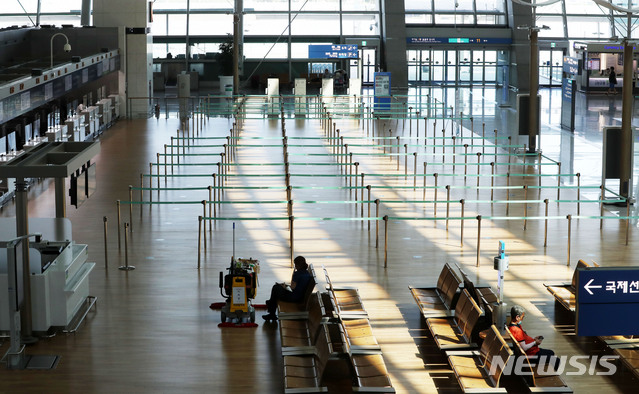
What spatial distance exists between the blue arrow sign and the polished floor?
1.13 metres

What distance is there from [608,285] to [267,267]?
6406mm

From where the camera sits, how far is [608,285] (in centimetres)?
887

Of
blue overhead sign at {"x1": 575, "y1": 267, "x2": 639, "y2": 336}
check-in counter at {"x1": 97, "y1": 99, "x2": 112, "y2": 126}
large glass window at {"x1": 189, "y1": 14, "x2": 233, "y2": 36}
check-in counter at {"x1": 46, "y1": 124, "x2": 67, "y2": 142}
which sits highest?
large glass window at {"x1": 189, "y1": 14, "x2": 233, "y2": 36}

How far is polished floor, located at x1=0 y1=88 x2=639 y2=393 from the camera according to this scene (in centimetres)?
988

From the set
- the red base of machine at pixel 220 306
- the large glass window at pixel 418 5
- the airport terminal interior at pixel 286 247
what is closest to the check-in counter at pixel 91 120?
the airport terminal interior at pixel 286 247

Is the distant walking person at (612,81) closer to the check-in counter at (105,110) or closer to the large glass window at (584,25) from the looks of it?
the large glass window at (584,25)

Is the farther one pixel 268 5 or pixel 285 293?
pixel 268 5

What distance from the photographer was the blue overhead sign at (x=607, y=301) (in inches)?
346

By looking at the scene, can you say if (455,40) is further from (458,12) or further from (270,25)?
(270,25)

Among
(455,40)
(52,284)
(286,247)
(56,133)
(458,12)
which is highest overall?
(458,12)

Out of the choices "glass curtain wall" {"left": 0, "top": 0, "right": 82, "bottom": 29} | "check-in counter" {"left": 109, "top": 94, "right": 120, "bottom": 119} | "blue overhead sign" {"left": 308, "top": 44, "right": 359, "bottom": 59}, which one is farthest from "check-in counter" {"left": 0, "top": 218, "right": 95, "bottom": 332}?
"glass curtain wall" {"left": 0, "top": 0, "right": 82, "bottom": 29}

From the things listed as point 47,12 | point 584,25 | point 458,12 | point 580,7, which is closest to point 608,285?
point 47,12

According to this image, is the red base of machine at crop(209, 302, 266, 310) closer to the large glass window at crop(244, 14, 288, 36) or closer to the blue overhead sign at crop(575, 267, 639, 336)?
the blue overhead sign at crop(575, 267, 639, 336)

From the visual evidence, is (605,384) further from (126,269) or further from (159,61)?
(159,61)
